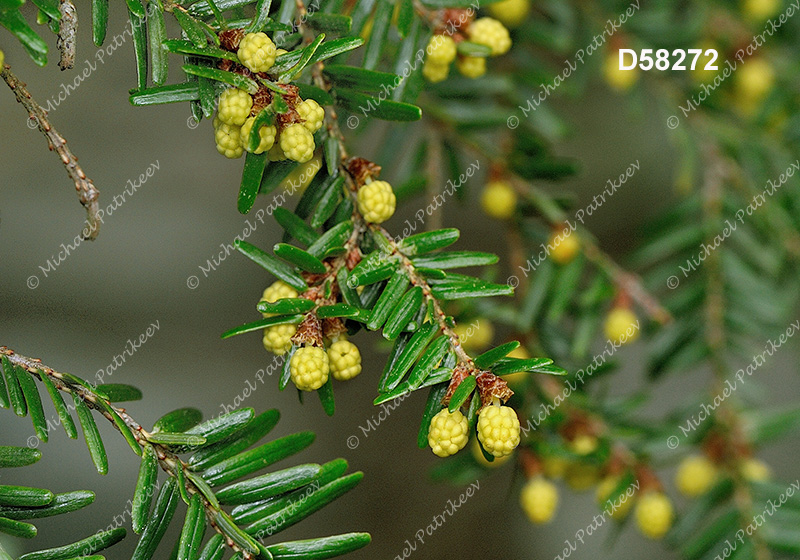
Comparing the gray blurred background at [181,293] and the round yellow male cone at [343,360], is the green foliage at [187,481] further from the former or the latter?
the gray blurred background at [181,293]

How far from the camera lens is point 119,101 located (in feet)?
3.39

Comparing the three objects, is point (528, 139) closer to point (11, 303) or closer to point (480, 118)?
point (480, 118)

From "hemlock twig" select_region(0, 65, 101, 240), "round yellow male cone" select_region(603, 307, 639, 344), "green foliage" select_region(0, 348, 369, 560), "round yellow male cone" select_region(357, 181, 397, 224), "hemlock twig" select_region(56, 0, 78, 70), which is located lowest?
"round yellow male cone" select_region(603, 307, 639, 344)

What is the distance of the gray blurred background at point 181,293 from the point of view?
994 millimetres

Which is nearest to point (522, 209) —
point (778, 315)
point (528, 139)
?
point (528, 139)

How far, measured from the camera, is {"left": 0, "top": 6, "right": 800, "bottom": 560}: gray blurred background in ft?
3.26

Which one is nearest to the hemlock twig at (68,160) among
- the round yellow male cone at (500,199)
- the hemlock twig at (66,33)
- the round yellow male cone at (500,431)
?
the hemlock twig at (66,33)

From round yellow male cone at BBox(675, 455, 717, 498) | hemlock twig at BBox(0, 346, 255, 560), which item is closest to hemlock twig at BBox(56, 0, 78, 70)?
hemlock twig at BBox(0, 346, 255, 560)

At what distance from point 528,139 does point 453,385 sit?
0.44 m

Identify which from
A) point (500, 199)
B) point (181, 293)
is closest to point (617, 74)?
point (500, 199)

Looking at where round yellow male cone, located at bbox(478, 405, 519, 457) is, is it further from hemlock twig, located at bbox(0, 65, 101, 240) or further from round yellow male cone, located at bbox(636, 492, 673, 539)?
round yellow male cone, located at bbox(636, 492, 673, 539)

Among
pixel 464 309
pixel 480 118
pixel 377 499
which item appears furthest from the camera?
pixel 377 499

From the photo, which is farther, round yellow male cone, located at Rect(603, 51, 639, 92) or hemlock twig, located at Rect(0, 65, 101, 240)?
round yellow male cone, located at Rect(603, 51, 639, 92)

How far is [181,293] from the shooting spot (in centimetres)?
109
